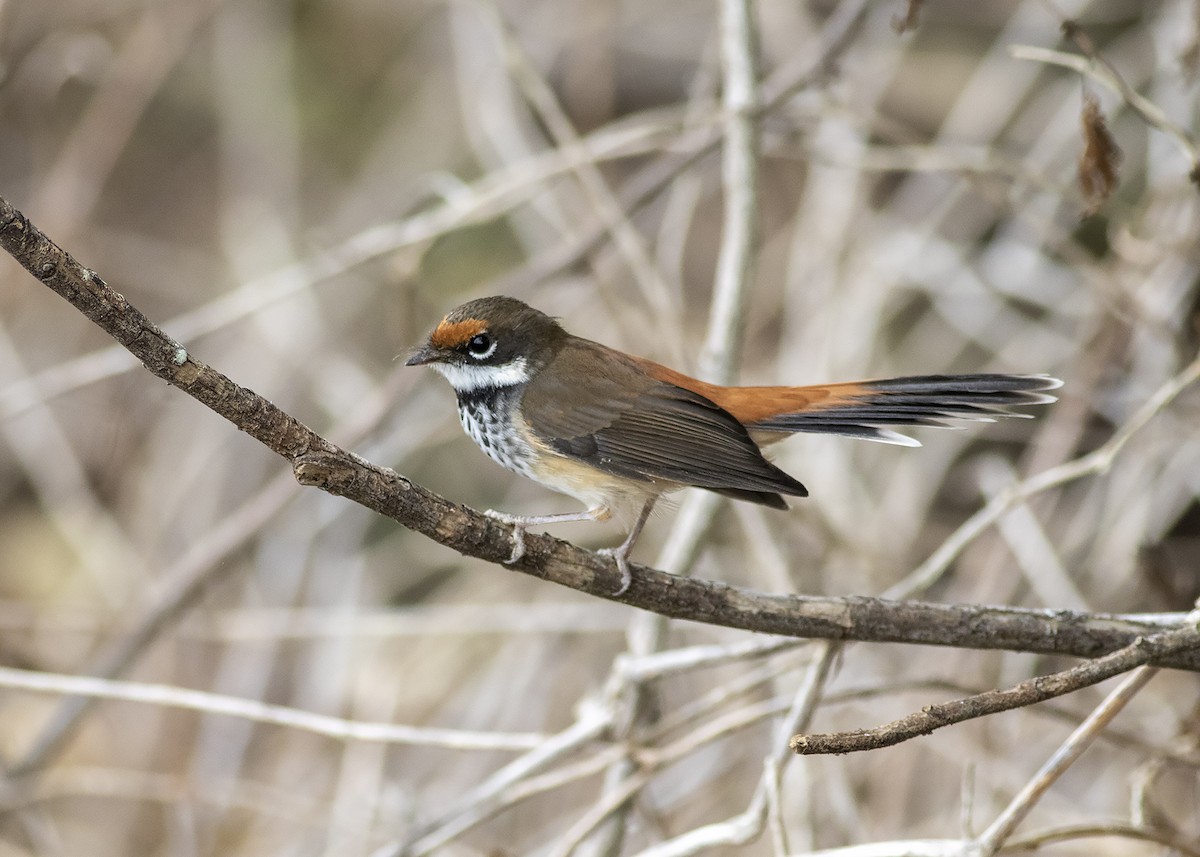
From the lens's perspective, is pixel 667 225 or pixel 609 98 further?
pixel 609 98

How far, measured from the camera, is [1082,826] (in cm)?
250

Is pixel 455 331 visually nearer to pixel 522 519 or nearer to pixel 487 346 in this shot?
pixel 487 346

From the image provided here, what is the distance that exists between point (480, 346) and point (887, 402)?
1.20 m

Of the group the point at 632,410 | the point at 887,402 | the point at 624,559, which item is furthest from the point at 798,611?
the point at 632,410

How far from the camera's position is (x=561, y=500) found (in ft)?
18.5

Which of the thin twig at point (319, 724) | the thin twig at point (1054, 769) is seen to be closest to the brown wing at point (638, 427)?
the thin twig at point (319, 724)

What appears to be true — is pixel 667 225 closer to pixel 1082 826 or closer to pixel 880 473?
pixel 880 473

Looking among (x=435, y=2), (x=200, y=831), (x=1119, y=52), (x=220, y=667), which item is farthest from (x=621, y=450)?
(x=435, y=2)

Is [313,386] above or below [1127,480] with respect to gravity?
above

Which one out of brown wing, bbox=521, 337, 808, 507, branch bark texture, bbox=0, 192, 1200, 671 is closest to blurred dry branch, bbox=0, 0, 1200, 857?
branch bark texture, bbox=0, 192, 1200, 671

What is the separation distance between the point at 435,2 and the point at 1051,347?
4.35 metres

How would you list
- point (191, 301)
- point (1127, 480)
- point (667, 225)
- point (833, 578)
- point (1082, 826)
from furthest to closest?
point (191, 301) → point (667, 225) → point (833, 578) → point (1127, 480) → point (1082, 826)

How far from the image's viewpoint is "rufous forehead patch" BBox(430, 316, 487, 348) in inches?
135

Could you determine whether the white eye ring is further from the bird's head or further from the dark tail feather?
the dark tail feather
